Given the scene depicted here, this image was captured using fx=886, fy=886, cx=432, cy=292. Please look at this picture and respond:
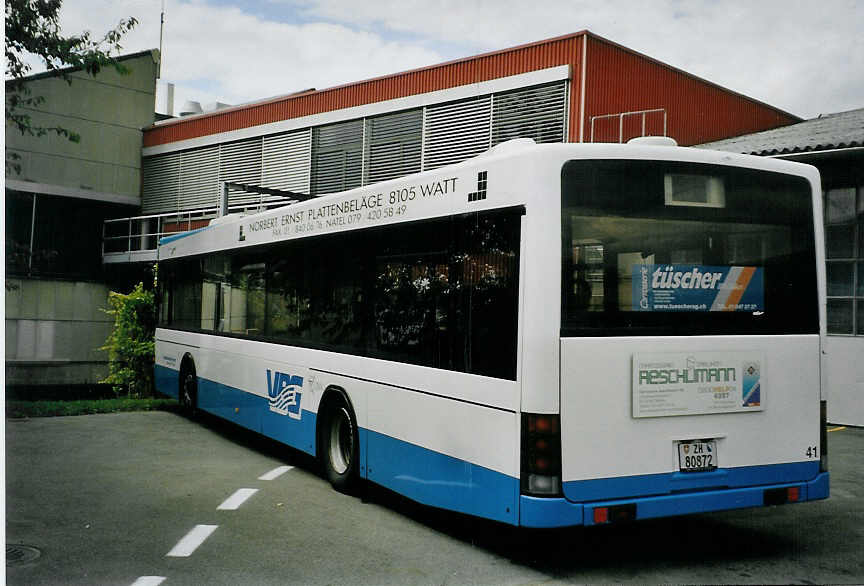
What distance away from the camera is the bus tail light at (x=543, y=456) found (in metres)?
5.46

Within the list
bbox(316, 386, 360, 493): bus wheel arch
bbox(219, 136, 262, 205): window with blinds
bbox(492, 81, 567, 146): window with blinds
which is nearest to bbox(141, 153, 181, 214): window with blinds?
bbox(219, 136, 262, 205): window with blinds

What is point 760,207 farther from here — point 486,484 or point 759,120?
point 759,120

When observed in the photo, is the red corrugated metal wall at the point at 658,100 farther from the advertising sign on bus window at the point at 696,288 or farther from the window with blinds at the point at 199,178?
the window with blinds at the point at 199,178

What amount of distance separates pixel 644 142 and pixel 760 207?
947mm

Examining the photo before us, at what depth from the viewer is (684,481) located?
5.77 meters

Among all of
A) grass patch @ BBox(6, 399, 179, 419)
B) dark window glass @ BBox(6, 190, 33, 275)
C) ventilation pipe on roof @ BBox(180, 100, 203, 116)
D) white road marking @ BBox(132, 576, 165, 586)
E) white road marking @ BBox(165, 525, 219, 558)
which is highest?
ventilation pipe on roof @ BBox(180, 100, 203, 116)

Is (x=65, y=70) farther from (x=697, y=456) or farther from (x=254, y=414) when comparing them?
(x=697, y=456)

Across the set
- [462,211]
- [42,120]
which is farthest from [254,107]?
[462,211]

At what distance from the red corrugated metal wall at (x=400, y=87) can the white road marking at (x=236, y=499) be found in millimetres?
11274

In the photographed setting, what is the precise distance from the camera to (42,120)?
24.0 feet

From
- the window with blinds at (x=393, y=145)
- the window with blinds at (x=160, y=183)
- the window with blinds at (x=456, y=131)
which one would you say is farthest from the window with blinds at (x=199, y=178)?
the window with blinds at (x=456, y=131)

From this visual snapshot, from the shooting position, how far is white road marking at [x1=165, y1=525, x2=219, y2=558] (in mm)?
6145

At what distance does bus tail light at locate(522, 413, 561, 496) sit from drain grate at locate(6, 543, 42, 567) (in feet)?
11.0

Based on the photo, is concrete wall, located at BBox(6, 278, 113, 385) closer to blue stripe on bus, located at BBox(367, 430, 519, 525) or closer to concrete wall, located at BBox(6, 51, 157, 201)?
concrete wall, located at BBox(6, 51, 157, 201)
